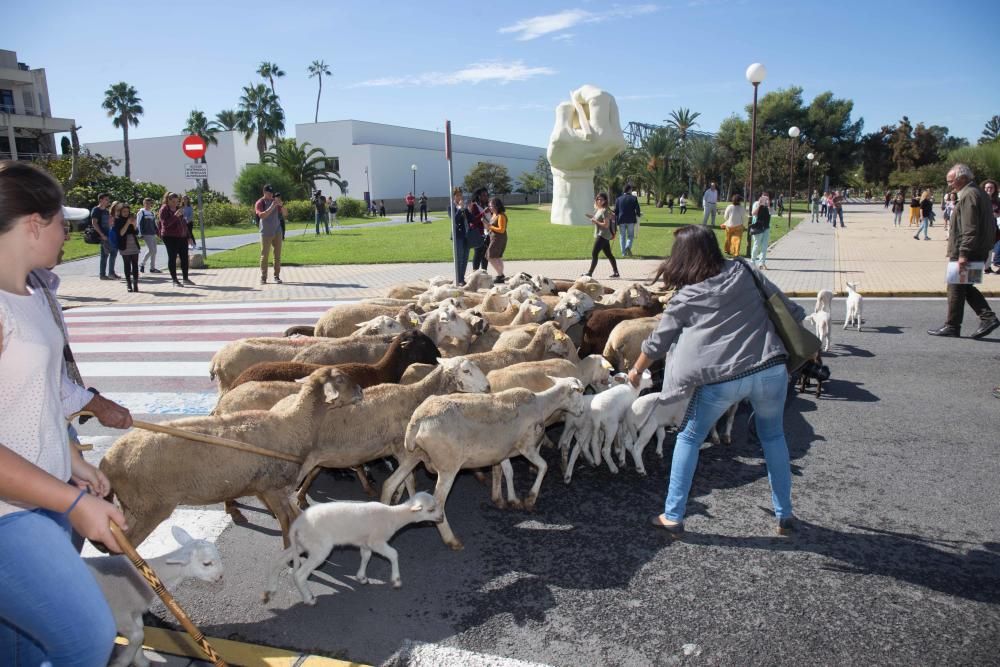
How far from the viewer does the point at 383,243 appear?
29.5 meters

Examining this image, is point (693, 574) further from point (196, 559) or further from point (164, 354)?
point (164, 354)

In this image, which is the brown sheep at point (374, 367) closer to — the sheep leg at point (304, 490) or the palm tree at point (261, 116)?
the sheep leg at point (304, 490)

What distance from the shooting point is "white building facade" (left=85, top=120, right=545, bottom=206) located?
72625 millimetres

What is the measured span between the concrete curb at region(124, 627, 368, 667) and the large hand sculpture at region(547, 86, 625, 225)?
3617 cm

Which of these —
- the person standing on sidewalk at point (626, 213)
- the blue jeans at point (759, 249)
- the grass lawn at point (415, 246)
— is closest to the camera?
the blue jeans at point (759, 249)

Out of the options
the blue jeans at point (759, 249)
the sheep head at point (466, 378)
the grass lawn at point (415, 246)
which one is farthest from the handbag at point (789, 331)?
the grass lawn at point (415, 246)

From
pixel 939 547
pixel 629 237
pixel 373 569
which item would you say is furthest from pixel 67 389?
pixel 629 237

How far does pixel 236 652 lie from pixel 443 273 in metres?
15.3

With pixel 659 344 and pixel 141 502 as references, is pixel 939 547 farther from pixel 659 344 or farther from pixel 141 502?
pixel 141 502

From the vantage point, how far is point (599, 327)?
832 cm

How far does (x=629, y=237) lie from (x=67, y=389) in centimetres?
2076

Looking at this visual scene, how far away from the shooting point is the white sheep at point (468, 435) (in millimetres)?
4820

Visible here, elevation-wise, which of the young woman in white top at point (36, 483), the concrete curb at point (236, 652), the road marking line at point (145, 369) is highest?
the young woman in white top at point (36, 483)

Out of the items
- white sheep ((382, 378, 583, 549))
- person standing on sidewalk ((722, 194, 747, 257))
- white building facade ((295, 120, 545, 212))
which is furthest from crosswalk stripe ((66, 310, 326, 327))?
white building facade ((295, 120, 545, 212))
